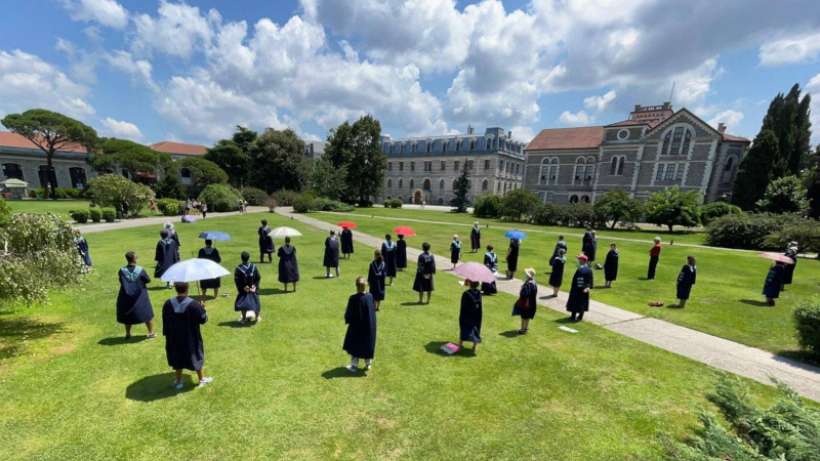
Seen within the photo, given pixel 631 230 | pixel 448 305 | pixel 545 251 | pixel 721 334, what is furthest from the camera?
pixel 631 230

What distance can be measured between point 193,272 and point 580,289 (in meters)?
9.74

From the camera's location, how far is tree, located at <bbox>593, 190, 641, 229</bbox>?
113 feet

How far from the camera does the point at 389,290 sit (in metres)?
12.8

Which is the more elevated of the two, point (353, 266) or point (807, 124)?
point (807, 124)

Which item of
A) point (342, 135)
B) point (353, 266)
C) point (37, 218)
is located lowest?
point (353, 266)

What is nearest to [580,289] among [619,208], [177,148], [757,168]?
[619,208]

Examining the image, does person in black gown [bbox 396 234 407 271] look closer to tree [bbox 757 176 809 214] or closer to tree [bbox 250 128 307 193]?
tree [bbox 757 176 809 214]

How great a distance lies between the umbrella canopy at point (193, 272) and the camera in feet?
21.2

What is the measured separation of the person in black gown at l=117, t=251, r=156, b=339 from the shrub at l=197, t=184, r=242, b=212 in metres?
37.7

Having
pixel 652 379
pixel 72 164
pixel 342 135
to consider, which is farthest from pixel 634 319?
pixel 72 164

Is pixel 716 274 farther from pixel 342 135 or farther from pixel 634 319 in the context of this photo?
pixel 342 135

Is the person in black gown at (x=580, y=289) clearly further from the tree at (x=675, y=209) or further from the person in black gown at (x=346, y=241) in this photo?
the tree at (x=675, y=209)

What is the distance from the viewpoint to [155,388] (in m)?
6.03

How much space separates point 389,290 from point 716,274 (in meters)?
16.0
